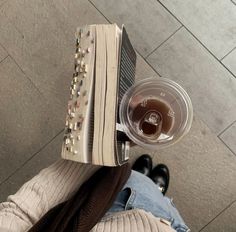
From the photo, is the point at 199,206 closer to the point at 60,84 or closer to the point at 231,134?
the point at 231,134

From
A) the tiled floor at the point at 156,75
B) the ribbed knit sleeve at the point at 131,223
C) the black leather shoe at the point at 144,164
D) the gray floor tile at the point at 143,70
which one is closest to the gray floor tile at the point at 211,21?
the tiled floor at the point at 156,75

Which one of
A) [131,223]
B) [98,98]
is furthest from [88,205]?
[98,98]

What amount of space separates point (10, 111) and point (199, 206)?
0.64 m

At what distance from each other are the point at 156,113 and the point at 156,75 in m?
0.40

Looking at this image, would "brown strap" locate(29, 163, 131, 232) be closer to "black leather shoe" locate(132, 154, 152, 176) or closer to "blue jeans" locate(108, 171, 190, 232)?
"blue jeans" locate(108, 171, 190, 232)

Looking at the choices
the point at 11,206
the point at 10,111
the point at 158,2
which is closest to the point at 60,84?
the point at 10,111

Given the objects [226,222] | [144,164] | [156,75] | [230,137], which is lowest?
[226,222]

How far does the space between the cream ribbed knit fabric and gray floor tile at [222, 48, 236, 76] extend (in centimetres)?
53

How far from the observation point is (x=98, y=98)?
0.73 m

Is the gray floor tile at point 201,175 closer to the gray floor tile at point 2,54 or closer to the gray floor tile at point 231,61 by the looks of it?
the gray floor tile at point 231,61

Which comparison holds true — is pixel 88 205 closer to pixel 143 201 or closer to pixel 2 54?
pixel 143 201

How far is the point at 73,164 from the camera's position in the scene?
0.85 metres

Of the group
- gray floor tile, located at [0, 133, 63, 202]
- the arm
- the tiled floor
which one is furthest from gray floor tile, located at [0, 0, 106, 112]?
the arm

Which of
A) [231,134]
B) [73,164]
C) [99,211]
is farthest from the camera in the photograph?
[231,134]
